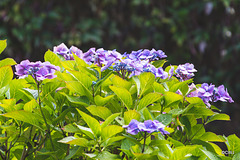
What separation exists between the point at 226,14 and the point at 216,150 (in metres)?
4.06

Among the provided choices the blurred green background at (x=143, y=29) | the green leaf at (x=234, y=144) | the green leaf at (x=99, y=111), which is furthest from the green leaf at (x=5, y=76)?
the blurred green background at (x=143, y=29)

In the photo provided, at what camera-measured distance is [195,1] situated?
190 inches

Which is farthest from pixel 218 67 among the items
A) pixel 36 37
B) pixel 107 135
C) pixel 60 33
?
pixel 107 135

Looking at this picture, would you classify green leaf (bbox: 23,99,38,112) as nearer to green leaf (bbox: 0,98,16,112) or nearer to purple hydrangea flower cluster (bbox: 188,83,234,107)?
green leaf (bbox: 0,98,16,112)

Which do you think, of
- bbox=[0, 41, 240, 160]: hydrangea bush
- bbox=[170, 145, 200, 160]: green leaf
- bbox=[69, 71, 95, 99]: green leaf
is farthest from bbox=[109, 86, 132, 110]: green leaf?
bbox=[170, 145, 200, 160]: green leaf

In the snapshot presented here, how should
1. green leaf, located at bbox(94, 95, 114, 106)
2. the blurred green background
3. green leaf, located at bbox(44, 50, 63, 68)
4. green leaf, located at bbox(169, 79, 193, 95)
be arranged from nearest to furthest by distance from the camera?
green leaf, located at bbox(94, 95, 114, 106) < green leaf, located at bbox(169, 79, 193, 95) < green leaf, located at bbox(44, 50, 63, 68) < the blurred green background

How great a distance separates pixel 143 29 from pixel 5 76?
13.2 ft

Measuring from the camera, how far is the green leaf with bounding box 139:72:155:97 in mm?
1008

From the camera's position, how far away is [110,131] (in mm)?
879

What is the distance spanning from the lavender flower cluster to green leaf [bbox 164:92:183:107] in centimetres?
9

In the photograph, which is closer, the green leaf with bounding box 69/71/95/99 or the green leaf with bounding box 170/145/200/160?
the green leaf with bounding box 170/145/200/160

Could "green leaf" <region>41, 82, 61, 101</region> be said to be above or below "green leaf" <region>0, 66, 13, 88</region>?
below

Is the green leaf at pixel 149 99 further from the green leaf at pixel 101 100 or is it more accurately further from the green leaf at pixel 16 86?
the green leaf at pixel 16 86

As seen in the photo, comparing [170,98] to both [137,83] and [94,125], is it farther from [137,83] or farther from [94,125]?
[94,125]
